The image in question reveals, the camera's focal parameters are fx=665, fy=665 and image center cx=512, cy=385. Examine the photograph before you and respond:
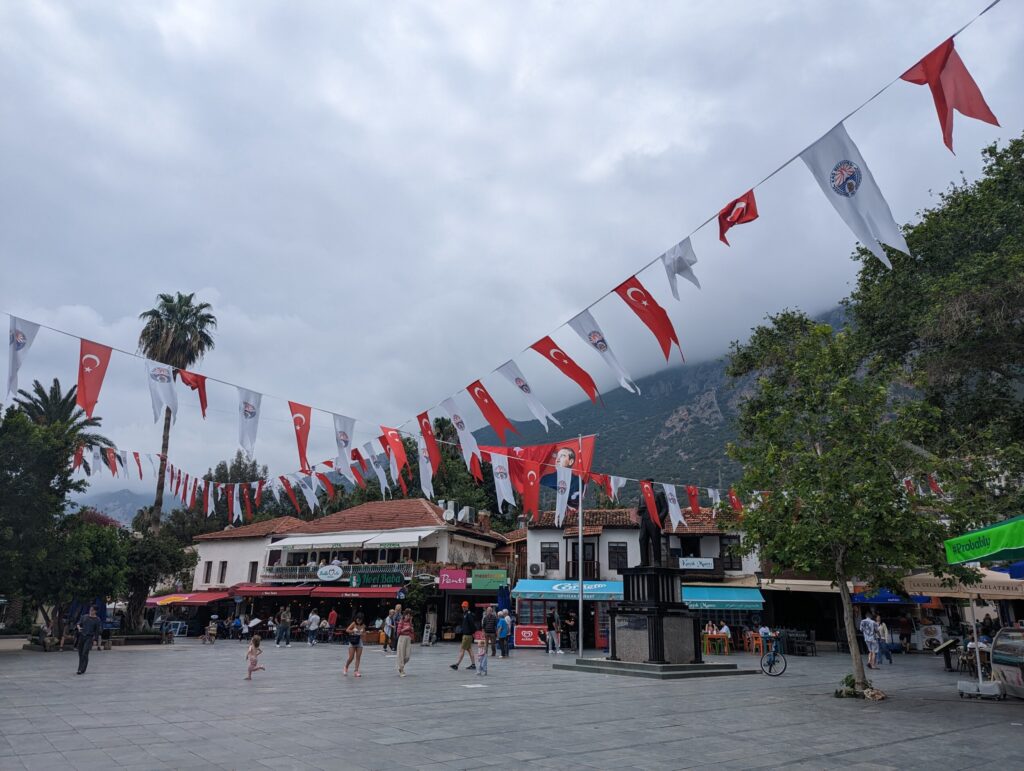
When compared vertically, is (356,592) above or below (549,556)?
below

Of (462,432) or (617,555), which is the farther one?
(617,555)

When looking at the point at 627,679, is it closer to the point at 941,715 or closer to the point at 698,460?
the point at 941,715

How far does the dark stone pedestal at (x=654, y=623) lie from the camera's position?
57.4 ft

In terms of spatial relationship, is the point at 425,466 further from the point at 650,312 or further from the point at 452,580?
the point at 452,580

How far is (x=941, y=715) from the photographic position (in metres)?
10.8

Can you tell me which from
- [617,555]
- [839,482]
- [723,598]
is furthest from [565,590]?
[839,482]

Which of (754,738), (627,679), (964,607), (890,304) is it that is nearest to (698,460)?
(964,607)

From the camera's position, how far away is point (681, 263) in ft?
34.1

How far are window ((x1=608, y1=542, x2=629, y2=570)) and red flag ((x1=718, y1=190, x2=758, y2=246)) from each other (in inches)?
1156

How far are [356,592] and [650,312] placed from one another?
2781 cm

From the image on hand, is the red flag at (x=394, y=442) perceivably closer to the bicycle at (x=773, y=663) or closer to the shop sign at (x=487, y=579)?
the bicycle at (x=773, y=663)

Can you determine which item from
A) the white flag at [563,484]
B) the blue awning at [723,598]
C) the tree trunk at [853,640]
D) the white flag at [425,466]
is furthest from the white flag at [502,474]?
the blue awning at [723,598]

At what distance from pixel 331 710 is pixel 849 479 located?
10.5 meters

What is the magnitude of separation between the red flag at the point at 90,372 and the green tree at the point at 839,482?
43.9ft
